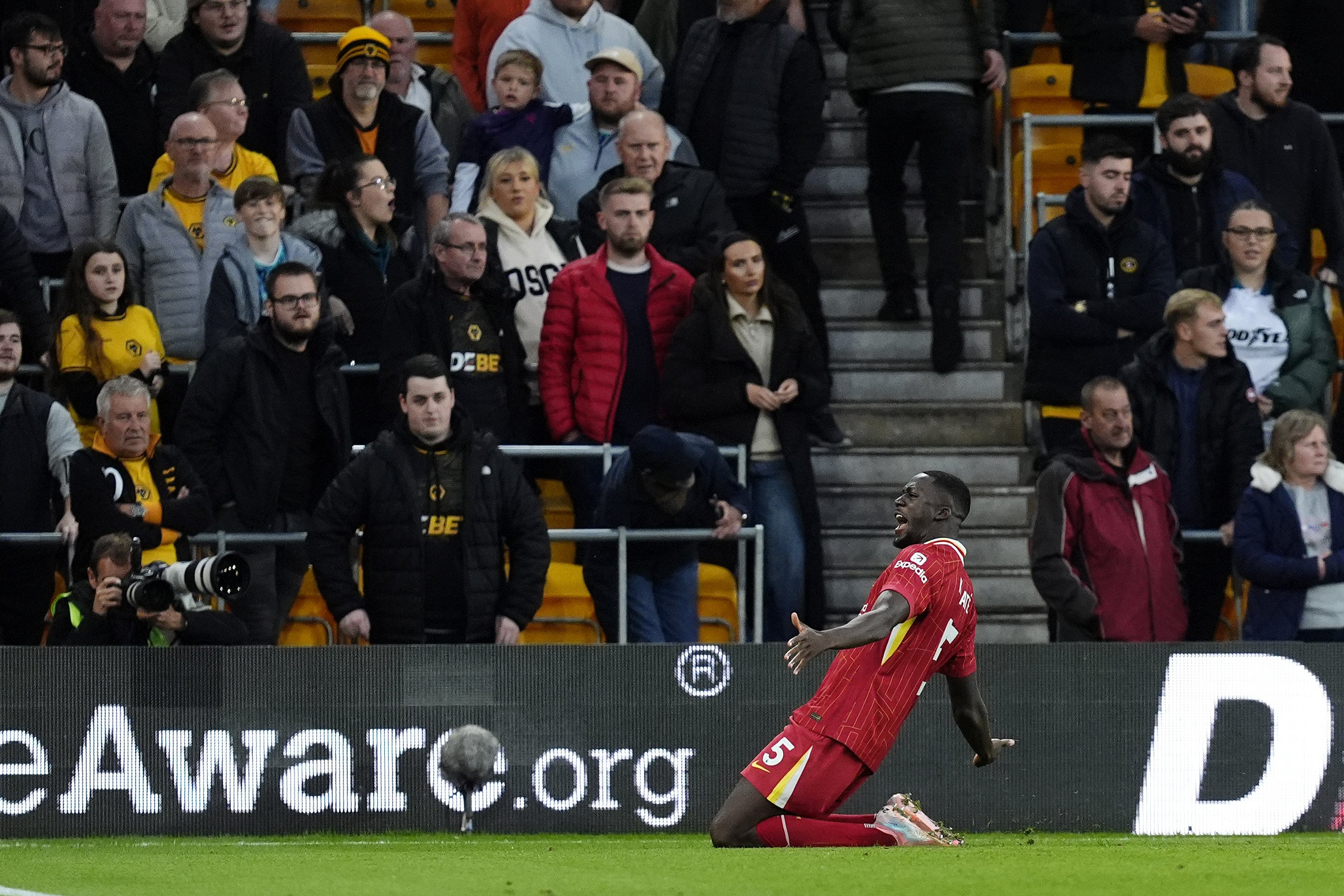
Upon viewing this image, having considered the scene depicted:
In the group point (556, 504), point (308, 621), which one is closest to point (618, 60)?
point (556, 504)

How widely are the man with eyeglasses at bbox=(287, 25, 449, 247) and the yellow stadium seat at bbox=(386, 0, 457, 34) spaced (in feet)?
8.52

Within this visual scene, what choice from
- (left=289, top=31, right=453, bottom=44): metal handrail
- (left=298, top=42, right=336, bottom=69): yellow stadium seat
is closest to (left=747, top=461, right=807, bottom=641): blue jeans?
(left=289, top=31, right=453, bottom=44): metal handrail

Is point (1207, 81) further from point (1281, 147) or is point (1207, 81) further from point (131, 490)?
point (131, 490)

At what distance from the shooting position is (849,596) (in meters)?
12.6

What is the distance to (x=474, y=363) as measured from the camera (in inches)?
463

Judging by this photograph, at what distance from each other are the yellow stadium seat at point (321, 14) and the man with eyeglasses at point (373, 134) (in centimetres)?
223

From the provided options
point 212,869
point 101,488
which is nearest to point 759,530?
point 101,488

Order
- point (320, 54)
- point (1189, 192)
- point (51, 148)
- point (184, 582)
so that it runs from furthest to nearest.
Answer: point (320, 54)
point (1189, 192)
point (51, 148)
point (184, 582)

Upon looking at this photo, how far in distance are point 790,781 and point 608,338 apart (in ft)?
12.6

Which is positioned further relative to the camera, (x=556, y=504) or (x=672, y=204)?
(x=672, y=204)

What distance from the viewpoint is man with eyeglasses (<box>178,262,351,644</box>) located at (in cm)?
1120

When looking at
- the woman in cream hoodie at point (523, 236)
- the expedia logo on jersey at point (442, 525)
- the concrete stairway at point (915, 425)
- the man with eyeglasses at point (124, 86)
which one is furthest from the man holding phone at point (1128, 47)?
the man with eyeglasses at point (124, 86)

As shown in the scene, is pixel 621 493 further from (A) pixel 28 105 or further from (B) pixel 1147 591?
(A) pixel 28 105

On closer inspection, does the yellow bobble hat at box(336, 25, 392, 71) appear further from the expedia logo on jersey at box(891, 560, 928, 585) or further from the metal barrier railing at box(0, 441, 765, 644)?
the expedia logo on jersey at box(891, 560, 928, 585)
